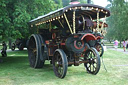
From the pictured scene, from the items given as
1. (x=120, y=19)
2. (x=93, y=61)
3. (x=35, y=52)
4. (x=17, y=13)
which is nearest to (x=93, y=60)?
(x=93, y=61)

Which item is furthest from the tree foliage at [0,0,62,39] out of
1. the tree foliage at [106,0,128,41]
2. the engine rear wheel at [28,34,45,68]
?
the tree foliage at [106,0,128,41]

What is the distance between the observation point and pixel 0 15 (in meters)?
8.94

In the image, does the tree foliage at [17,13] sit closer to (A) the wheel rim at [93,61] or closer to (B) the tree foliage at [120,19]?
(A) the wheel rim at [93,61]

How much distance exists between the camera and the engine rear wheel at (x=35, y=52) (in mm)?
8500

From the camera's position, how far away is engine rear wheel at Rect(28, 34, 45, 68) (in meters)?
8.50

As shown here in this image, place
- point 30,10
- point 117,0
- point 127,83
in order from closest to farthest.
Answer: point 127,83, point 30,10, point 117,0

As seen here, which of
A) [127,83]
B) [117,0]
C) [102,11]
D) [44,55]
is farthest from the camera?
[117,0]

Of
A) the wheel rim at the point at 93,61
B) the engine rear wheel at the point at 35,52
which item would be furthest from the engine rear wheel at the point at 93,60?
the engine rear wheel at the point at 35,52

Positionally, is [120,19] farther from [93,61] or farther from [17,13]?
[93,61]

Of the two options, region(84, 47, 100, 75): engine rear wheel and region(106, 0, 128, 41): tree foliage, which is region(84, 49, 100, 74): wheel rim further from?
region(106, 0, 128, 41): tree foliage

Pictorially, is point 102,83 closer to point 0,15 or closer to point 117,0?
point 0,15

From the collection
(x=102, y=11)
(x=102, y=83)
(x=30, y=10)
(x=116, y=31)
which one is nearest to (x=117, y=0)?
(x=116, y=31)

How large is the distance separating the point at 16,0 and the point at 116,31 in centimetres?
2572

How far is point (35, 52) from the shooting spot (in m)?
9.33
